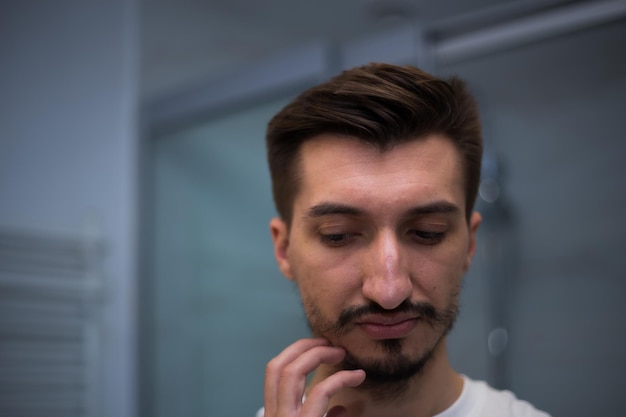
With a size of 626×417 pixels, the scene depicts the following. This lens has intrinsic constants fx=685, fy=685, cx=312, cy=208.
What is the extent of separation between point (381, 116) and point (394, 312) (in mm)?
230

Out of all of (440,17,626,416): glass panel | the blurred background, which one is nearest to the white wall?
the blurred background

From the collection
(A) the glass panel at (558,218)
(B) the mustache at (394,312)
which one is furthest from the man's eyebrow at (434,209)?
(A) the glass panel at (558,218)

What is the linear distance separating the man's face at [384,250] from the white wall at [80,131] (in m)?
1.23

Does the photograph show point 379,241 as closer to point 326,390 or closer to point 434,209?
point 434,209

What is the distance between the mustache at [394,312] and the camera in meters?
0.78

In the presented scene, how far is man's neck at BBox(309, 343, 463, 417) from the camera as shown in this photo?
33.5 inches

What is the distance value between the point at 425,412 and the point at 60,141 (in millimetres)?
1459

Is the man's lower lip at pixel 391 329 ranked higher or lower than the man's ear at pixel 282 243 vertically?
lower

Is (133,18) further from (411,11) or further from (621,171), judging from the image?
(621,171)

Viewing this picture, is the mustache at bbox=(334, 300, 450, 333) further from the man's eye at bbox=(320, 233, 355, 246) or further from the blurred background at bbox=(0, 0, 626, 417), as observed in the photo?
the blurred background at bbox=(0, 0, 626, 417)

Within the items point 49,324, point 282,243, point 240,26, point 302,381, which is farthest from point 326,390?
point 240,26

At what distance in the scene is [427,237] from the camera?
809mm

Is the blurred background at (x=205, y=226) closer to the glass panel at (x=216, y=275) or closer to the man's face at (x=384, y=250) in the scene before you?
the glass panel at (x=216, y=275)

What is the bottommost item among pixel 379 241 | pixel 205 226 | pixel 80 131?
pixel 379 241
